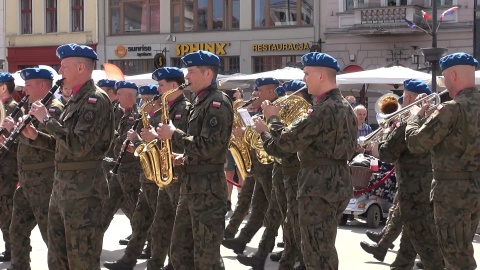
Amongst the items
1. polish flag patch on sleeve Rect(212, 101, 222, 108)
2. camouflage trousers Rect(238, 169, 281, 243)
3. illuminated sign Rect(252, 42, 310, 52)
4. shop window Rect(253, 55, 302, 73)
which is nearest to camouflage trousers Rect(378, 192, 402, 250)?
camouflage trousers Rect(238, 169, 281, 243)

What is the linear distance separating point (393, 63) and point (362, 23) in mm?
1871

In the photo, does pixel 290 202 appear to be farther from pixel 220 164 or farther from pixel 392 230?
pixel 392 230

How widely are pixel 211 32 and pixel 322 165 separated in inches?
1062

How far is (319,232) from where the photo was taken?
21.7 feet

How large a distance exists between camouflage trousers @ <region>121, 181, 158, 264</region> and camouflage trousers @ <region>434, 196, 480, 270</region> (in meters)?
3.31

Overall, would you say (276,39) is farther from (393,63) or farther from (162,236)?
(162,236)

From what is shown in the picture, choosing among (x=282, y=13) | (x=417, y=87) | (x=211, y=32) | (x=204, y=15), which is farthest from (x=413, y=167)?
(x=204, y=15)

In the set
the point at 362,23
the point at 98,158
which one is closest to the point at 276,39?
the point at 362,23

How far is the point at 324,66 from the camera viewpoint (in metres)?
6.84

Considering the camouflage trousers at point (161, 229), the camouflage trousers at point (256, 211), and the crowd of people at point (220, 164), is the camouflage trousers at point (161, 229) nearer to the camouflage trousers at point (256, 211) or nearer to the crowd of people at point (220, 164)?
the crowd of people at point (220, 164)

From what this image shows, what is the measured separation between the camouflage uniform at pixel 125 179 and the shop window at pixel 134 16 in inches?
984

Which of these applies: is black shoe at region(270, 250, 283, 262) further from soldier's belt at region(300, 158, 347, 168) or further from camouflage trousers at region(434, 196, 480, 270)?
camouflage trousers at region(434, 196, 480, 270)

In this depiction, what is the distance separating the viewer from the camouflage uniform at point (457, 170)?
6.59 meters

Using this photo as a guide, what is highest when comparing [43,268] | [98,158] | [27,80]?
[27,80]
